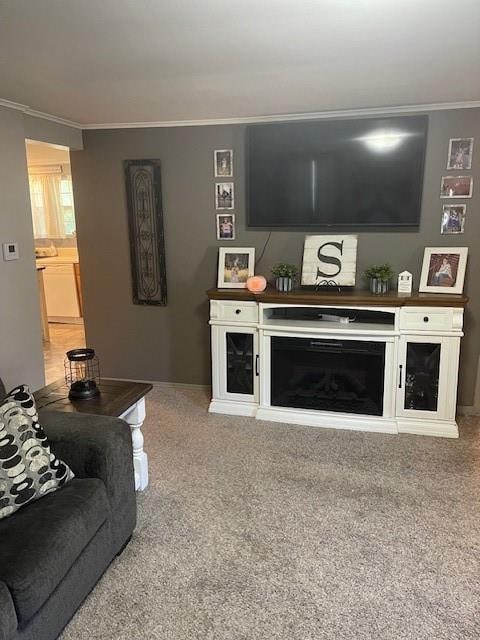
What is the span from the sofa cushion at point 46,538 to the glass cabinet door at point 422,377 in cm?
228

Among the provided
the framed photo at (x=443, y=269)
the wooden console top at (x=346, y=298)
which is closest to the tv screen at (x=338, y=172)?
the framed photo at (x=443, y=269)

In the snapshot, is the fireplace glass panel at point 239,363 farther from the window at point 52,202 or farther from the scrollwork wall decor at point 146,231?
the window at point 52,202

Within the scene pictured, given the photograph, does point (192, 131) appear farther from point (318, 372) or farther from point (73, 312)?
point (73, 312)

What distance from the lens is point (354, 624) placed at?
1.86m

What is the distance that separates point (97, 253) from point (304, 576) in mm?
3270

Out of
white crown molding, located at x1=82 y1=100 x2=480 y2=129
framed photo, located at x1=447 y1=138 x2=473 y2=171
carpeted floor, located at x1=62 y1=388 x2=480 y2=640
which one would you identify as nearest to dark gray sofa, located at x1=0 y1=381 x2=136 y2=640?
carpeted floor, located at x1=62 y1=388 x2=480 y2=640

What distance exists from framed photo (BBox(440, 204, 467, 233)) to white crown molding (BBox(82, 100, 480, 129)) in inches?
26.9

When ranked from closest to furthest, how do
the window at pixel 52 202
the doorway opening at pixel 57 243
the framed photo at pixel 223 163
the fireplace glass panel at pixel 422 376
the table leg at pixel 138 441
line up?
the table leg at pixel 138 441, the fireplace glass panel at pixel 422 376, the framed photo at pixel 223 163, the doorway opening at pixel 57 243, the window at pixel 52 202

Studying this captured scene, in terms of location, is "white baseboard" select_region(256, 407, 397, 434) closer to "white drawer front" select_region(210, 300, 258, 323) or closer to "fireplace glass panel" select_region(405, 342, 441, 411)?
"fireplace glass panel" select_region(405, 342, 441, 411)

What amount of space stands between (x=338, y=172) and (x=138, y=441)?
2407 mm

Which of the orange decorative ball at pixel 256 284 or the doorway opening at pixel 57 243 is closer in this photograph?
the orange decorative ball at pixel 256 284

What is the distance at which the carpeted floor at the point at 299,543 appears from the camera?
1879 millimetres

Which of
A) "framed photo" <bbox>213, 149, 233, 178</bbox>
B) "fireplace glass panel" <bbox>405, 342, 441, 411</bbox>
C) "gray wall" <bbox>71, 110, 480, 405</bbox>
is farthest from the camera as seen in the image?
"framed photo" <bbox>213, 149, 233, 178</bbox>

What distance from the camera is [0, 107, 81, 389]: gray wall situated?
131 inches
